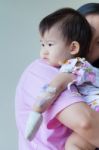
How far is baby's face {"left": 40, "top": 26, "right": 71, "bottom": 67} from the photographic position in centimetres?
91

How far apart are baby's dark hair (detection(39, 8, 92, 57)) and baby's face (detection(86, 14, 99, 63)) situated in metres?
0.03

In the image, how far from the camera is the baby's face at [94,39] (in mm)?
979

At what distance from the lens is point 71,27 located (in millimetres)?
914

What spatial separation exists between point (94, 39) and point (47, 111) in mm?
267

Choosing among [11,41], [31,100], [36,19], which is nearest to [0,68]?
[11,41]

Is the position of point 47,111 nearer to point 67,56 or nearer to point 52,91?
point 52,91

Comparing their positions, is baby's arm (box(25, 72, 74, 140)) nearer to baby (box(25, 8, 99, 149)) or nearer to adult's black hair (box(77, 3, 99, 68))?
baby (box(25, 8, 99, 149))

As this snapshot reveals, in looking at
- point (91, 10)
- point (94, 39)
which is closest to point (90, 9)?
point (91, 10)

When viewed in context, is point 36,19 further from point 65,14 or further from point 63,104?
point 63,104

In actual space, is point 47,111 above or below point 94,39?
below

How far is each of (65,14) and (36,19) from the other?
75cm

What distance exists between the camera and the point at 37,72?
3.07 feet

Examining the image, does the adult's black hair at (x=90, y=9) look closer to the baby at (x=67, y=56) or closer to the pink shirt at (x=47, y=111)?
the baby at (x=67, y=56)

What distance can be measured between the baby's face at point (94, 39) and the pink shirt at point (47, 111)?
0.15 m
